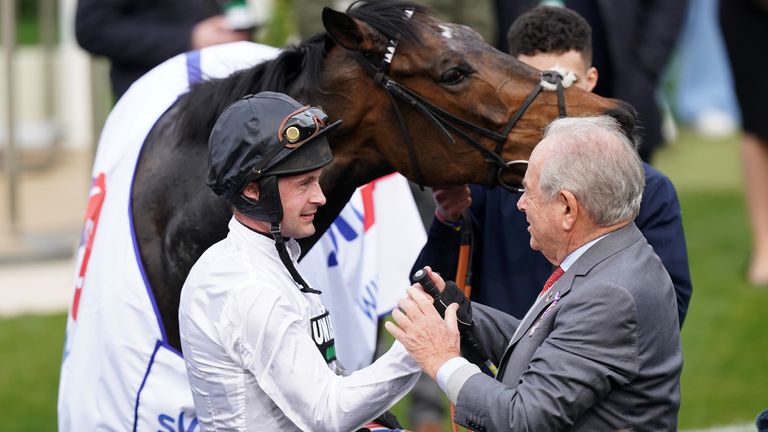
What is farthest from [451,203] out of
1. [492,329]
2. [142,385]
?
[142,385]

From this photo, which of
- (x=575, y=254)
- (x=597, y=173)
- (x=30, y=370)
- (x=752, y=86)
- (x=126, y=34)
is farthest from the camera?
(x=752, y=86)

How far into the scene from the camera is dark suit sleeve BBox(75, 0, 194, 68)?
5508mm

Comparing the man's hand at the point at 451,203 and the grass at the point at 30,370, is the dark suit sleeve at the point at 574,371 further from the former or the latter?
the grass at the point at 30,370

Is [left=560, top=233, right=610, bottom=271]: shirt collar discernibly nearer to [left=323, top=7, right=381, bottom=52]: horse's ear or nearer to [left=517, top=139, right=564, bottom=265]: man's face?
[left=517, top=139, right=564, bottom=265]: man's face

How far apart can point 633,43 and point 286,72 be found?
298cm

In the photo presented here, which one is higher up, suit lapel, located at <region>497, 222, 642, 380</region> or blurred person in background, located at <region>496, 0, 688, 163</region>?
suit lapel, located at <region>497, 222, 642, 380</region>

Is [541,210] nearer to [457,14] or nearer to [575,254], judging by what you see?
[575,254]

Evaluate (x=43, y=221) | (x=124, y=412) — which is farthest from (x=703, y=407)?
(x=43, y=221)

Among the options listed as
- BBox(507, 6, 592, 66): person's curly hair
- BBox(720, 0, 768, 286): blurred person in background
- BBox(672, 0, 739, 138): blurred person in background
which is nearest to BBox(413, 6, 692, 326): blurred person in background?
BBox(507, 6, 592, 66): person's curly hair

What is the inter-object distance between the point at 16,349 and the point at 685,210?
5.35 m

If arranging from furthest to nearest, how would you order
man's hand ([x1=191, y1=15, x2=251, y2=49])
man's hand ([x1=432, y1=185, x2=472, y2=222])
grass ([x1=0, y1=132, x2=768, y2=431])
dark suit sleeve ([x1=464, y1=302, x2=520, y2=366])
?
grass ([x1=0, y1=132, x2=768, y2=431]), man's hand ([x1=191, y1=15, x2=251, y2=49]), man's hand ([x1=432, y1=185, x2=472, y2=222]), dark suit sleeve ([x1=464, y1=302, x2=520, y2=366])

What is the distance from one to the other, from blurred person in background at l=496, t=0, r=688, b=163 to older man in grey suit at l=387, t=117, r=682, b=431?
10.5ft

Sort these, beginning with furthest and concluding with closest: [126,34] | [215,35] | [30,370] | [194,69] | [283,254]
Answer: [30,370] < [126,34] < [215,35] < [194,69] < [283,254]

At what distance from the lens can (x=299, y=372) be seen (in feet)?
9.46
